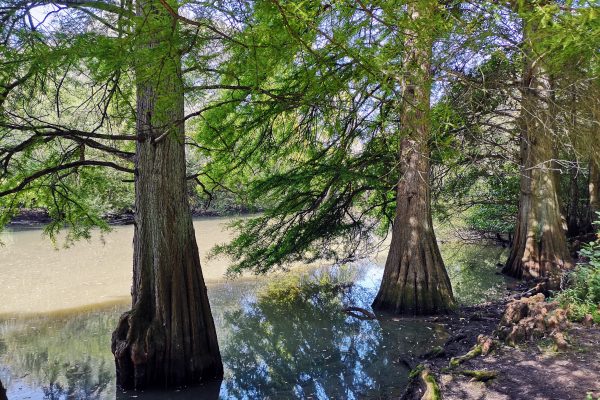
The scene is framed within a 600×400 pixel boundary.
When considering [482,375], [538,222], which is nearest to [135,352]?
[482,375]

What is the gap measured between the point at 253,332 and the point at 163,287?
285 cm

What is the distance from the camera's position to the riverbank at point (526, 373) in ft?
11.7

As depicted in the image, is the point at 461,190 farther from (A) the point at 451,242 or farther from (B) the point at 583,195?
(A) the point at 451,242

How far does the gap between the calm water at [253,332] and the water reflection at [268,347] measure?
0.05 feet

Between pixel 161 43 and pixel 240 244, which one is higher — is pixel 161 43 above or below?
above

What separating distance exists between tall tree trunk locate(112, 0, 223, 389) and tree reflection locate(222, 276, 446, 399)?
0.67 metres

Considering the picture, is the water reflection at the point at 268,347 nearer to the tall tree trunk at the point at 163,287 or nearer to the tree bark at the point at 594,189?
the tall tree trunk at the point at 163,287

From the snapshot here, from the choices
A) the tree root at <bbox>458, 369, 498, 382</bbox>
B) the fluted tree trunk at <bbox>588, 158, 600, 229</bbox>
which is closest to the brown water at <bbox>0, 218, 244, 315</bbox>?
the tree root at <bbox>458, 369, 498, 382</bbox>

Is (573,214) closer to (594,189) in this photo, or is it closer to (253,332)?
(594,189)

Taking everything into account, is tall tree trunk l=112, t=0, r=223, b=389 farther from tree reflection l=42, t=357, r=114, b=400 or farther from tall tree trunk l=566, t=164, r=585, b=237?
tall tree trunk l=566, t=164, r=585, b=237

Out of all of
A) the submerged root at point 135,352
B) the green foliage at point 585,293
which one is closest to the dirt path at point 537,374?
the green foliage at point 585,293

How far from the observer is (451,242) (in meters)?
16.4

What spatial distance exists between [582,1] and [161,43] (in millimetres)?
3043

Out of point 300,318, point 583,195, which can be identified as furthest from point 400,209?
point 583,195
